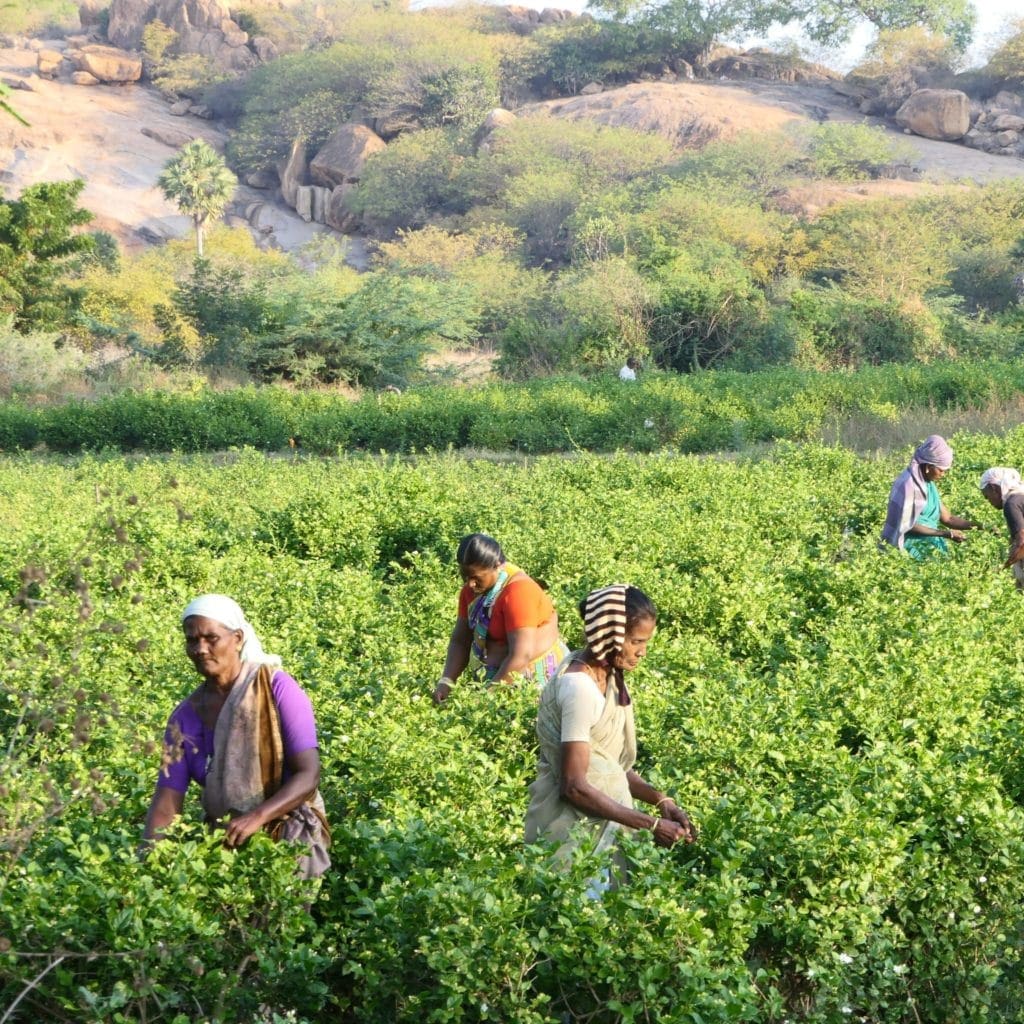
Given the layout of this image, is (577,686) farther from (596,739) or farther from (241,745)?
(241,745)

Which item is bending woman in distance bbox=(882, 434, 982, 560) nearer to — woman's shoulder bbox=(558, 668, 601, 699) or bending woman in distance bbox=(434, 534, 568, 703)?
bending woman in distance bbox=(434, 534, 568, 703)

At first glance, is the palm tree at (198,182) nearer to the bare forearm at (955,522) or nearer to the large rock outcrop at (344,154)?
the large rock outcrop at (344,154)

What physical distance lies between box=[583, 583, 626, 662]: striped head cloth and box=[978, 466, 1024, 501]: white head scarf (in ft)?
19.7

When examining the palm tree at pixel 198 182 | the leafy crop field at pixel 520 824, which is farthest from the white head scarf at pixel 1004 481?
the palm tree at pixel 198 182

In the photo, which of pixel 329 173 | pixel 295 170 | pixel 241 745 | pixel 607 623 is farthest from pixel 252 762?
pixel 295 170

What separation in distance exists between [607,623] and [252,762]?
1.26m

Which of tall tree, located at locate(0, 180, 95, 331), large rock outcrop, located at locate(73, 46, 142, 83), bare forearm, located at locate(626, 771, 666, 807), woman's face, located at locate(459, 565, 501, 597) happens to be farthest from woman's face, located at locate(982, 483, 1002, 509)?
large rock outcrop, located at locate(73, 46, 142, 83)

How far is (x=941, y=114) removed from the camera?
63.3 metres

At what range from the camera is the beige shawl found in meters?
4.57

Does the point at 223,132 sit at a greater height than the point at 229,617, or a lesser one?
lesser

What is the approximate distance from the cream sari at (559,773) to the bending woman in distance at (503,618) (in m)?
1.71

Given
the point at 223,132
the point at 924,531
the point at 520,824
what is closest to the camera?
the point at 520,824

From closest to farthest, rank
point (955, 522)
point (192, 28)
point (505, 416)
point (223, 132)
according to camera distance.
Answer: point (955, 522) < point (505, 416) < point (223, 132) < point (192, 28)

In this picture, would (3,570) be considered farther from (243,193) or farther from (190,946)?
(243,193)
